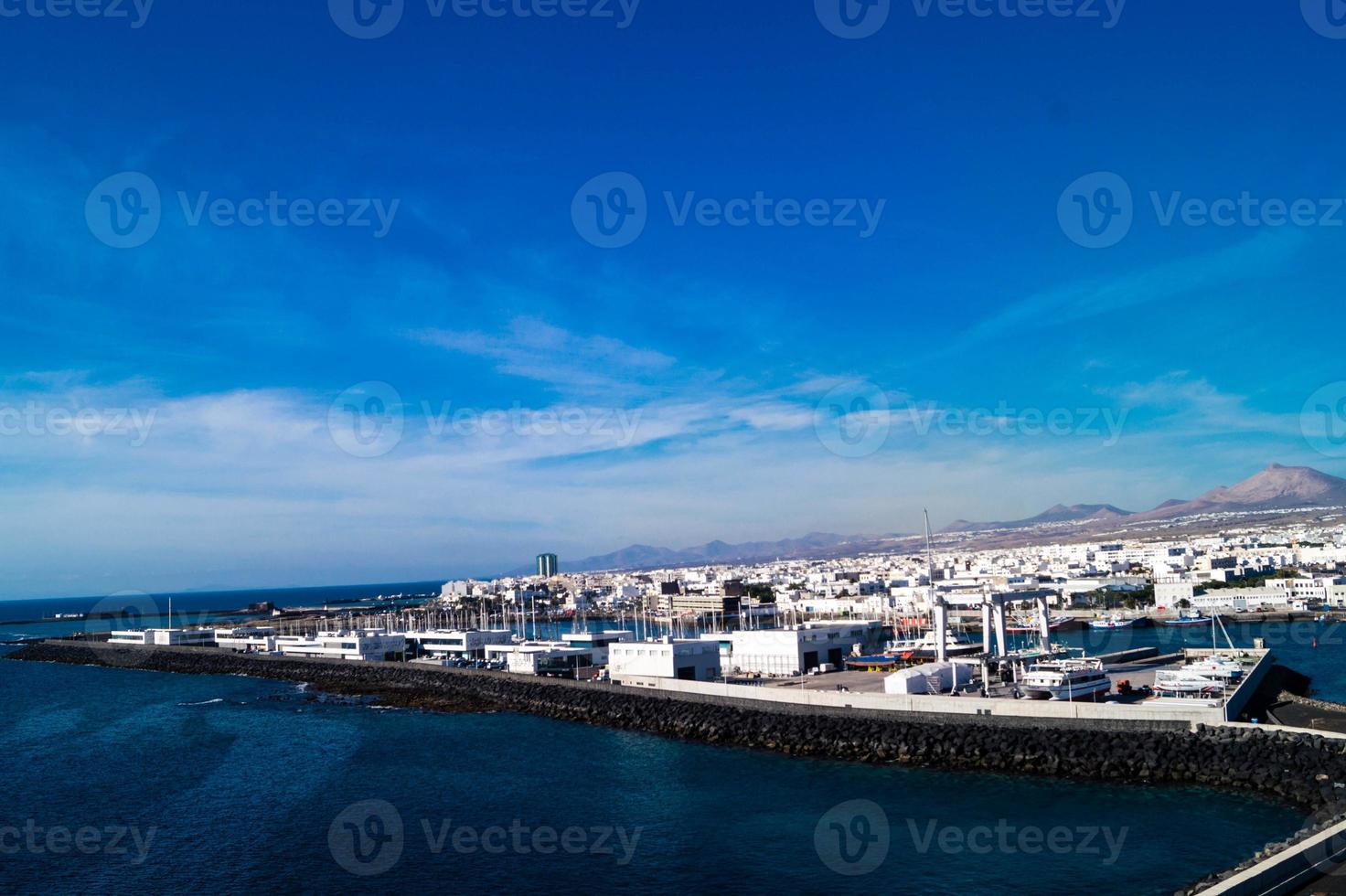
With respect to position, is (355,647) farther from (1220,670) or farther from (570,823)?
(1220,670)

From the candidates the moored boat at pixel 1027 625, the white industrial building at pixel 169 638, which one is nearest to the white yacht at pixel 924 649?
the moored boat at pixel 1027 625

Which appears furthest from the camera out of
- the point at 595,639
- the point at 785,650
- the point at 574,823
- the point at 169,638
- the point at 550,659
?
the point at 169,638

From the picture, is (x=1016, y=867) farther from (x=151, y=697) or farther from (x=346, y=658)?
(x=346, y=658)

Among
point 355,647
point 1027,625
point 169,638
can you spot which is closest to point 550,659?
point 355,647

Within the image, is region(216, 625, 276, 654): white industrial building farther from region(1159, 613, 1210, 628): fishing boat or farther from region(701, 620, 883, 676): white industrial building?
region(1159, 613, 1210, 628): fishing boat

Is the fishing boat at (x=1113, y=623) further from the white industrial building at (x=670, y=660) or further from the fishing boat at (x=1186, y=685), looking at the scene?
the fishing boat at (x=1186, y=685)

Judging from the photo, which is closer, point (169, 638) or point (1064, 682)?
point (1064, 682)
